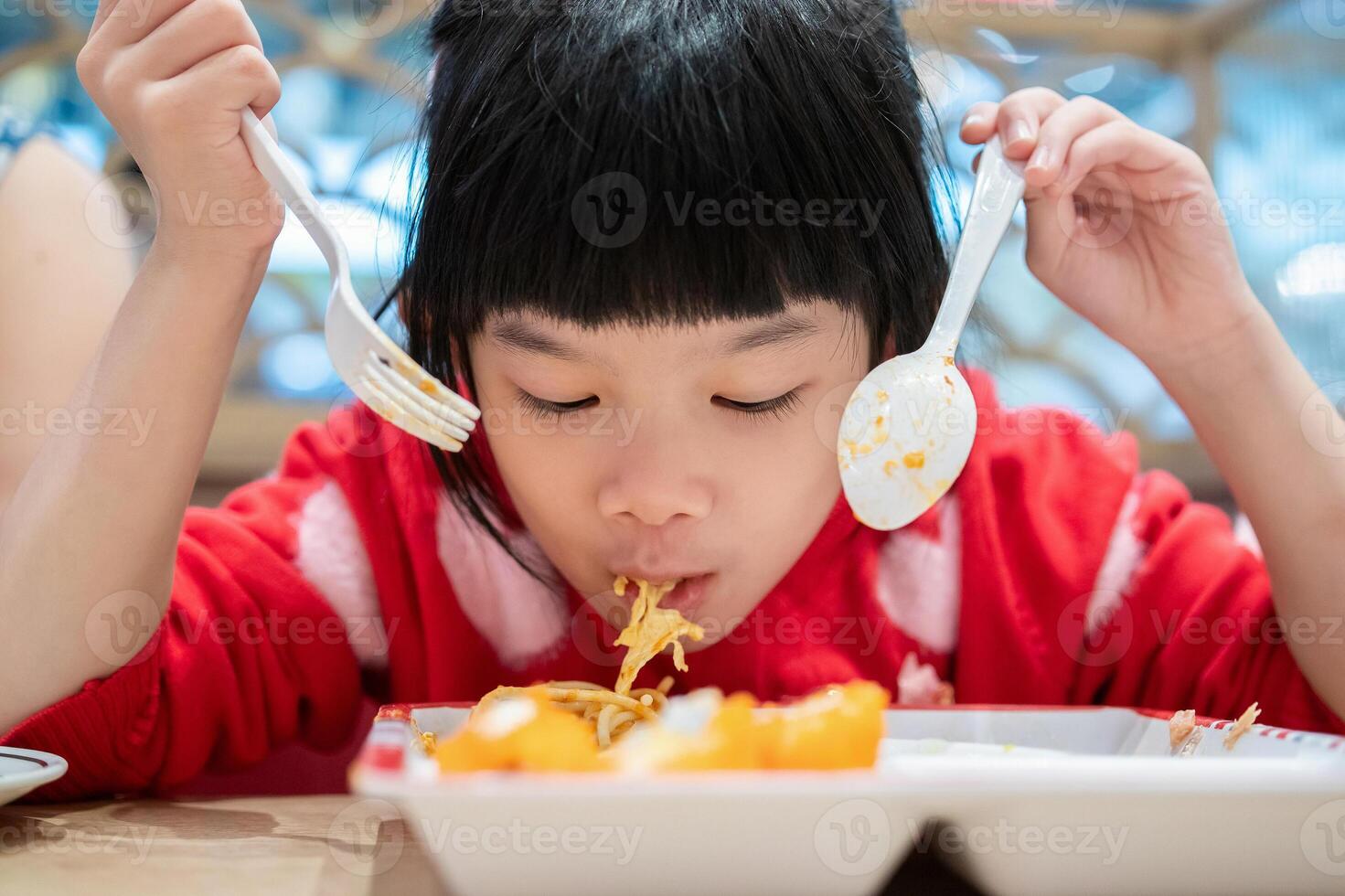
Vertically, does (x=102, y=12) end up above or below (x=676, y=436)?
above

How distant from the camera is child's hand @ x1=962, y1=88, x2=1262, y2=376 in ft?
2.86

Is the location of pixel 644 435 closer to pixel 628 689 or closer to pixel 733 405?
pixel 733 405

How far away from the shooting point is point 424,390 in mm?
696

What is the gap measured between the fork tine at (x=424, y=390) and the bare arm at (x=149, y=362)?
200 mm

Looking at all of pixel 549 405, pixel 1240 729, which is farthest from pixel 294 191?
pixel 1240 729

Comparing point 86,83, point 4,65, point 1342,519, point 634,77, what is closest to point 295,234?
point 4,65

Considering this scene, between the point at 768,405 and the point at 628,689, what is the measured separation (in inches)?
8.6

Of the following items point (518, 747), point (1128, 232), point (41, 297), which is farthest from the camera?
point (41, 297)

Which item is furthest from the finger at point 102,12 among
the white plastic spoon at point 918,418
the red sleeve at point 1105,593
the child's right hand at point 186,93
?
the red sleeve at point 1105,593

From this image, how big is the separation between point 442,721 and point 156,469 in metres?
0.28

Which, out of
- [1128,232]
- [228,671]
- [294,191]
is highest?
[294,191]

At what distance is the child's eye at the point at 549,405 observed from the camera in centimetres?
75

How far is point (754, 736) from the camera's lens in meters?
0.49

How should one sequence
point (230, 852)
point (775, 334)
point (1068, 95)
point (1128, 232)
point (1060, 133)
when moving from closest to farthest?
point (230, 852), point (775, 334), point (1060, 133), point (1128, 232), point (1068, 95)
